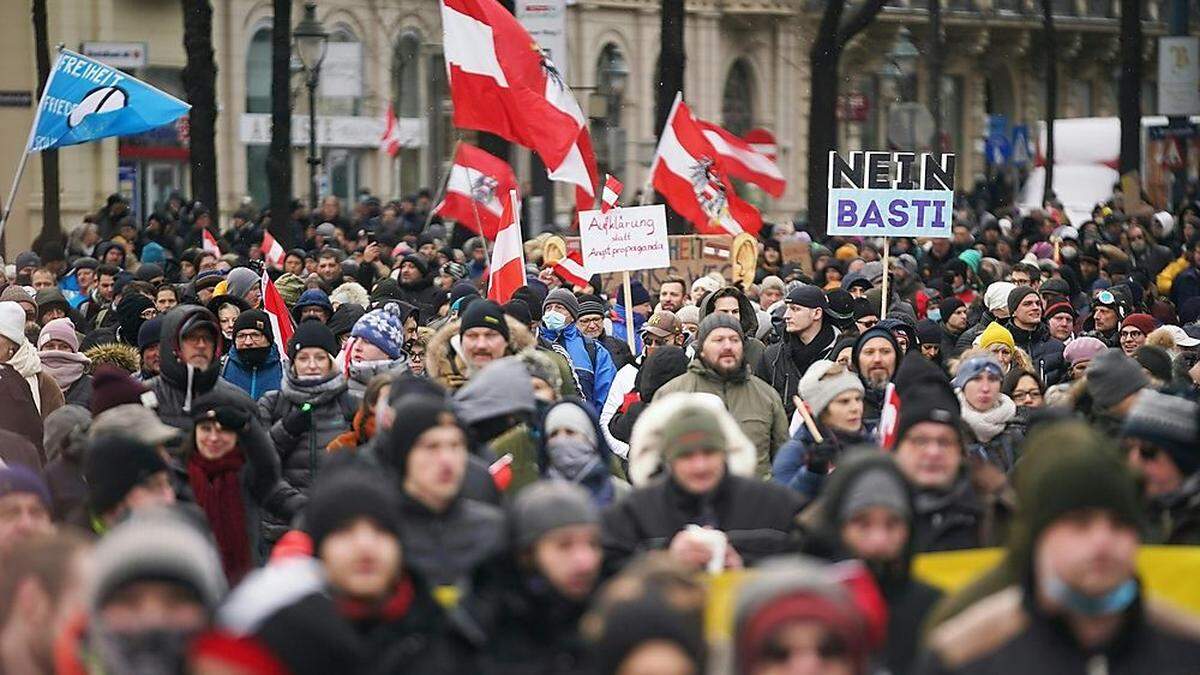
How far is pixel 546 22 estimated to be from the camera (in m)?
24.2

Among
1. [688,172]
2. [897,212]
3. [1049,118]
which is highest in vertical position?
[1049,118]

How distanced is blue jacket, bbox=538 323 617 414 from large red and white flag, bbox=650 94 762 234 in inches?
256

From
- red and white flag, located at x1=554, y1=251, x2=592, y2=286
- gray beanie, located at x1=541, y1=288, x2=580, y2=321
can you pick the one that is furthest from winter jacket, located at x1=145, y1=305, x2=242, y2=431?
red and white flag, located at x1=554, y1=251, x2=592, y2=286

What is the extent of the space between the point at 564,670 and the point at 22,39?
3424cm

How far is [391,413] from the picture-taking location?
27.3 feet

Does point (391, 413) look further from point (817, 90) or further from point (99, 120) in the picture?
point (817, 90)

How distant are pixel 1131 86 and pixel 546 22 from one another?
15.7 metres

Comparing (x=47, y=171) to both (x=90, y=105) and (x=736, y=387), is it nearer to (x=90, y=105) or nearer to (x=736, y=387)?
(x=90, y=105)

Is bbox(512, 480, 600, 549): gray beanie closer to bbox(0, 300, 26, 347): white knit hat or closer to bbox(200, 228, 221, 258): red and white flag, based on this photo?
bbox(0, 300, 26, 347): white knit hat

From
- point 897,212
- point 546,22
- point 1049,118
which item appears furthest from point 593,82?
point 897,212

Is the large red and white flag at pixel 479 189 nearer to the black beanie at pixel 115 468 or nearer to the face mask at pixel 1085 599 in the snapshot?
the black beanie at pixel 115 468

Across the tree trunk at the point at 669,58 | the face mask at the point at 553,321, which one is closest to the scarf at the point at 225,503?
the face mask at the point at 553,321

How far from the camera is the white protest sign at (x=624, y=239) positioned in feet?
54.3

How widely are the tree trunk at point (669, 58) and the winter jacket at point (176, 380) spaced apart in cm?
1524
